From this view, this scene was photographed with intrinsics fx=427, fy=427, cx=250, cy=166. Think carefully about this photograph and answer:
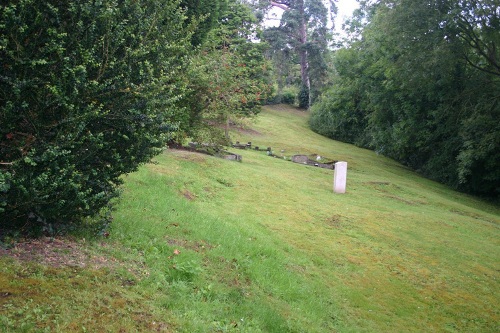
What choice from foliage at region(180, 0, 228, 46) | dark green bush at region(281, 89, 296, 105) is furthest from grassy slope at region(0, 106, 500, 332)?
dark green bush at region(281, 89, 296, 105)

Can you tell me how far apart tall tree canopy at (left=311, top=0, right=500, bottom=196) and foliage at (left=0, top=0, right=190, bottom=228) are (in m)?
20.8

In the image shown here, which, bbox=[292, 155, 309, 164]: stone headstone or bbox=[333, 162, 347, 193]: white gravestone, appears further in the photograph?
bbox=[292, 155, 309, 164]: stone headstone

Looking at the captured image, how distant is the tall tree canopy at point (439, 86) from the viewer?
917 inches

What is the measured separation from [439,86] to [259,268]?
26338 mm

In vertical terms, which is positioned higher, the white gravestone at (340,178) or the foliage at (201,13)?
the foliage at (201,13)

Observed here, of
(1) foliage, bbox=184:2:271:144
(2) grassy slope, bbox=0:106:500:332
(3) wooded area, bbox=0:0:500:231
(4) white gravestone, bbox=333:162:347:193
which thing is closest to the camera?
(2) grassy slope, bbox=0:106:500:332

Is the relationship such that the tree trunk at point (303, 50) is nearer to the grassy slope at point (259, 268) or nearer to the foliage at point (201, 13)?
the foliage at point (201, 13)

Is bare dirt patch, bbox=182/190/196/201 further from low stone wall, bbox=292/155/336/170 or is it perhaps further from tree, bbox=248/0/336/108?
tree, bbox=248/0/336/108

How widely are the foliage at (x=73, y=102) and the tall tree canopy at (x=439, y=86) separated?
820 inches

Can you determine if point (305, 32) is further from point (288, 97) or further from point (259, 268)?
point (259, 268)

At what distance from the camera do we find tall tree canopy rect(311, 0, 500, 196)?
23.3m

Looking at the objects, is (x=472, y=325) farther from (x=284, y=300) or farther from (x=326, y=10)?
(x=326, y=10)

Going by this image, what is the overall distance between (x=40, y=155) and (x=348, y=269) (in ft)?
23.1

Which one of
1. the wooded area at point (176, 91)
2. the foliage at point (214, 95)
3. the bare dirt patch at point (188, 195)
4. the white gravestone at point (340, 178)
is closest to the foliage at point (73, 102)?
the wooded area at point (176, 91)
